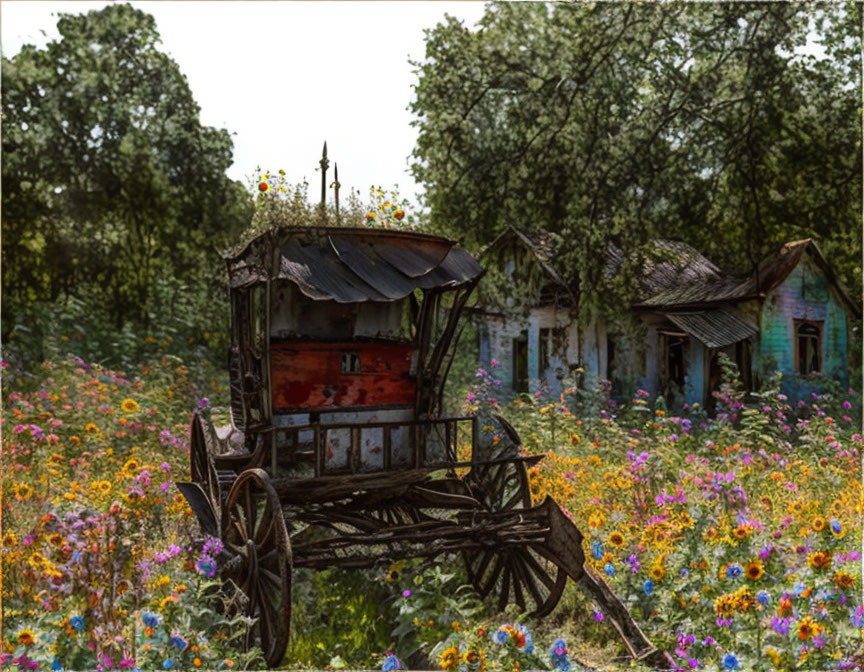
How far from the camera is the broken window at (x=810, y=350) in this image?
5.99 m

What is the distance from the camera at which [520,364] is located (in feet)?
28.2

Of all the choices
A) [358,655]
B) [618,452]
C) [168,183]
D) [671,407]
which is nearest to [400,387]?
[358,655]

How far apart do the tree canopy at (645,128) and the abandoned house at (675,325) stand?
0.72 ft

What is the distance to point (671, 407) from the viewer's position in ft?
23.4

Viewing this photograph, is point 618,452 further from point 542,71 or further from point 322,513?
point 542,71

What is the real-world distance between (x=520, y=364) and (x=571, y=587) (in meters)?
4.00

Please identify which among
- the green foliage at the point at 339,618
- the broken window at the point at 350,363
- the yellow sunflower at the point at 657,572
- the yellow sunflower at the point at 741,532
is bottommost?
the green foliage at the point at 339,618

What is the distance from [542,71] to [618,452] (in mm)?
3556

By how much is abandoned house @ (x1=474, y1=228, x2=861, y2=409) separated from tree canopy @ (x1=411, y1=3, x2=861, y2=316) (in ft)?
0.72

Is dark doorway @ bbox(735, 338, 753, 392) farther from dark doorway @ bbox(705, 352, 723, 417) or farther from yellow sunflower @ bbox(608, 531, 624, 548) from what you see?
yellow sunflower @ bbox(608, 531, 624, 548)

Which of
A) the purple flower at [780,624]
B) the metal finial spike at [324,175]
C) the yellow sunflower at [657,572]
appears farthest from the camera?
the metal finial spike at [324,175]

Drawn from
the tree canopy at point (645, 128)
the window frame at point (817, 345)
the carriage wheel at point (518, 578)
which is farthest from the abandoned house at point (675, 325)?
the carriage wheel at point (518, 578)

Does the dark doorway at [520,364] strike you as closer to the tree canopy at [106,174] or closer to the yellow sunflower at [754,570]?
the tree canopy at [106,174]

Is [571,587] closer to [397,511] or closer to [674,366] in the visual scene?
[397,511]
